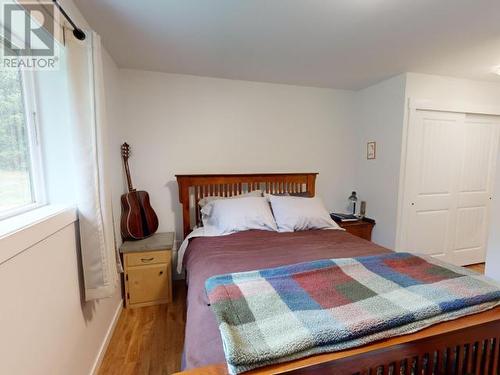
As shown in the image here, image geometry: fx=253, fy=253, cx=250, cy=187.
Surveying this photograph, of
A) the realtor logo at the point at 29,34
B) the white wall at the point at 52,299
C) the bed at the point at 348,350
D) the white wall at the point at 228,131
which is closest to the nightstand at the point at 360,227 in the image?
the white wall at the point at 228,131

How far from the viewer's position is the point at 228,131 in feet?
9.61

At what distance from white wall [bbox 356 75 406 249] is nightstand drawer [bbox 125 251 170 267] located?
7.99ft

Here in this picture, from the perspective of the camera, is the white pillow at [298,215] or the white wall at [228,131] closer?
the white pillow at [298,215]

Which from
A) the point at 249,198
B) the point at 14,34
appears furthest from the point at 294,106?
the point at 14,34

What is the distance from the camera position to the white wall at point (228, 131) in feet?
8.77

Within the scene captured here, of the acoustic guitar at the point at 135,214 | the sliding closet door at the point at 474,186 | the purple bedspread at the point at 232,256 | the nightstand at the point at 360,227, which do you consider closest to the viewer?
the purple bedspread at the point at 232,256

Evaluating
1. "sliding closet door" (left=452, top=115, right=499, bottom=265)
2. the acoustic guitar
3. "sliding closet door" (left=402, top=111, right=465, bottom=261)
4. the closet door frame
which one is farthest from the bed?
"sliding closet door" (left=452, top=115, right=499, bottom=265)

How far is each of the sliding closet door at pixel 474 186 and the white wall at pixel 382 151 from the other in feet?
3.17

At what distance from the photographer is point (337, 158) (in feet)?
11.1

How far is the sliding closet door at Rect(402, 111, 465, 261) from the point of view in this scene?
9.25 ft

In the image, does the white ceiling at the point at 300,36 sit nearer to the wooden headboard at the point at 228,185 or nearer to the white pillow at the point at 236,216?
the wooden headboard at the point at 228,185

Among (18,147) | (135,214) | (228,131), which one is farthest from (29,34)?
(228,131)

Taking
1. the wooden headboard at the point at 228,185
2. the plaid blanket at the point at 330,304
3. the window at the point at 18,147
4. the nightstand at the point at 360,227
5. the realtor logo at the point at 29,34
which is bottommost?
the nightstand at the point at 360,227

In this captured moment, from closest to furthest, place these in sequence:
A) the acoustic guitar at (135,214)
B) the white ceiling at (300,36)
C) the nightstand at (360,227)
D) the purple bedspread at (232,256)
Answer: the purple bedspread at (232,256) < the white ceiling at (300,36) < the acoustic guitar at (135,214) < the nightstand at (360,227)
